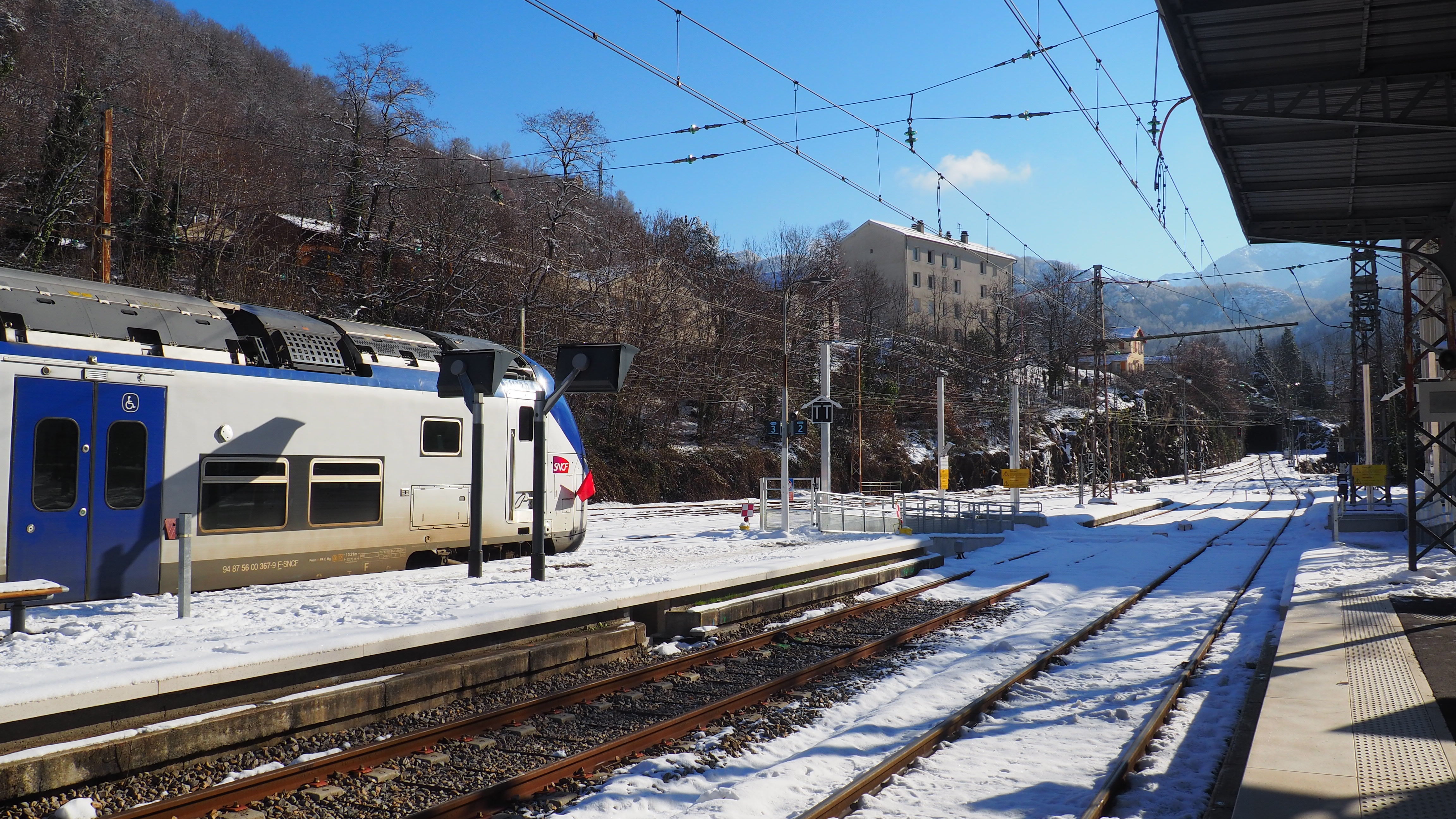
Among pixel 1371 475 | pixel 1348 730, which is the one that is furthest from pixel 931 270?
pixel 1348 730

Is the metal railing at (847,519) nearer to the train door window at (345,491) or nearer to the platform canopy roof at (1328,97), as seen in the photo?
the platform canopy roof at (1328,97)

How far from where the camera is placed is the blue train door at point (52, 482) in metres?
9.03

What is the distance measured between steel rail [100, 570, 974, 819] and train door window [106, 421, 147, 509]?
5325mm

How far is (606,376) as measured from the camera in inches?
496

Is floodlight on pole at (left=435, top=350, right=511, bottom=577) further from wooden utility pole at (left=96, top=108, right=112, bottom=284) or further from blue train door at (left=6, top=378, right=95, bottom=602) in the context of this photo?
wooden utility pole at (left=96, top=108, right=112, bottom=284)

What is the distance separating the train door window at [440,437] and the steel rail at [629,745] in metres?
6.73

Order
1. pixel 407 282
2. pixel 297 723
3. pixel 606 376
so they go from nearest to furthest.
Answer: pixel 297 723 → pixel 606 376 → pixel 407 282

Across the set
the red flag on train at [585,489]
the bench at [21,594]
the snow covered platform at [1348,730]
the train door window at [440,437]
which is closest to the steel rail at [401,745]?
the bench at [21,594]

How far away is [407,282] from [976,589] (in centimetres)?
2666


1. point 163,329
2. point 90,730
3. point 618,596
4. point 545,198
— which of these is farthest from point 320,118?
point 90,730

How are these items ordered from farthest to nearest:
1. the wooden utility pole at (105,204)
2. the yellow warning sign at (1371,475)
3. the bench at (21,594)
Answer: the yellow warning sign at (1371,475) < the wooden utility pole at (105,204) < the bench at (21,594)

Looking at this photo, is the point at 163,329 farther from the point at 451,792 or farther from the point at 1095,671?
the point at 1095,671

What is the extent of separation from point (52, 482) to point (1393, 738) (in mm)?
11753

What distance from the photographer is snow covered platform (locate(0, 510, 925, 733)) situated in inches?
243
